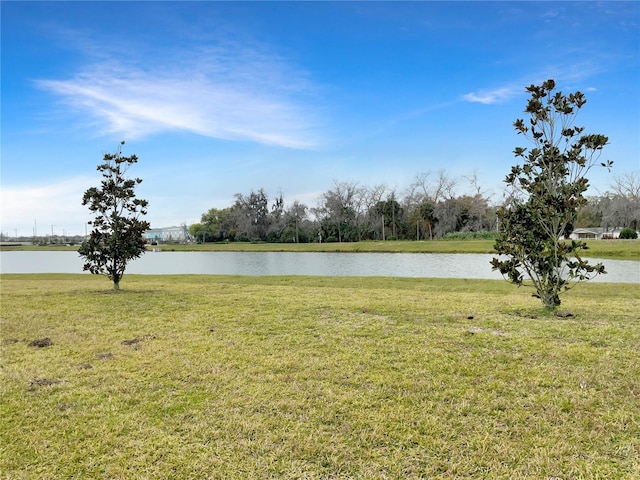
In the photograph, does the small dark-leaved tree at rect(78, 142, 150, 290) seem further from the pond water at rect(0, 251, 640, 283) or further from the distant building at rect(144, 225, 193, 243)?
the distant building at rect(144, 225, 193, 243)

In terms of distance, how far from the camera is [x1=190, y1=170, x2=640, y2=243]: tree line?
169 ft

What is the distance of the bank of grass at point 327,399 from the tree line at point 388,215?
43.5m

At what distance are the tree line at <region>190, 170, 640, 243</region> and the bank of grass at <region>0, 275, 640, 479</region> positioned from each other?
43509mm

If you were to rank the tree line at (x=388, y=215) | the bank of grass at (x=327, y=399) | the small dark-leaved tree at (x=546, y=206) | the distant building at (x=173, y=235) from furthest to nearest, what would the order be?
the distant building at (x=173, y=235) → the tree line at (x=388, y=215) → the small dark-leaved tree at (x=546, y=206) → the bank of grass at (x=327, y=399)

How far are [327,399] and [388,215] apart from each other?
52.3 meters

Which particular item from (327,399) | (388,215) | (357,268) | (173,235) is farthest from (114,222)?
(173,235)

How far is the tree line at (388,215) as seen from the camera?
2032 inches

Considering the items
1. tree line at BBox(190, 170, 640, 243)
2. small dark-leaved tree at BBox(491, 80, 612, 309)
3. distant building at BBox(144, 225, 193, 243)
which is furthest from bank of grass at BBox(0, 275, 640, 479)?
distant building at BBox(144, 225, 193, 243)

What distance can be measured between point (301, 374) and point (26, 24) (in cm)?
913

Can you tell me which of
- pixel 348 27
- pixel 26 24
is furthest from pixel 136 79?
pixel 348 27

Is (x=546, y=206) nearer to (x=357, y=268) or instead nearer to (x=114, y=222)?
(x=114, y=222)

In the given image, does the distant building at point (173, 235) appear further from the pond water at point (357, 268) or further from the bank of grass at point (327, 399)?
the bank of grass at point (327, 399)

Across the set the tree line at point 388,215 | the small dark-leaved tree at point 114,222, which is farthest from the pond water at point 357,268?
the tree line at point 388,215

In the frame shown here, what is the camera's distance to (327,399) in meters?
2.84
